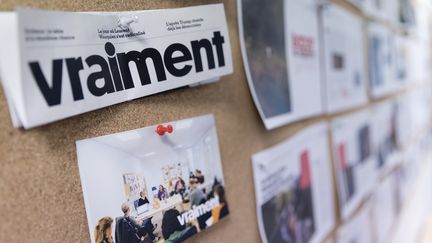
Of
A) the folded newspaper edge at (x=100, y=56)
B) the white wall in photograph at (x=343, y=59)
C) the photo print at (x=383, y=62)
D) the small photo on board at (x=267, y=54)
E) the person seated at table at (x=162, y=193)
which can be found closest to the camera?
the folded newspaper edge at (x=100, y=56)

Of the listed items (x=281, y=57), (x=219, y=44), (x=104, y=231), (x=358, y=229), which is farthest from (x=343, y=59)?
(x=104, y=231)

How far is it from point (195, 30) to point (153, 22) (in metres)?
0.06

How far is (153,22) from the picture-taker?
0.39 meters

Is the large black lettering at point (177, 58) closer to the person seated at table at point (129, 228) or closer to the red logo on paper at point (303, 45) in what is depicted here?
the person seated at table at point (129, 228)

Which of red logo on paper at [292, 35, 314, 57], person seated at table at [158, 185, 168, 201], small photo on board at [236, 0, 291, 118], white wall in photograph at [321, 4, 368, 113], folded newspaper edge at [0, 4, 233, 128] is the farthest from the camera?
white wall in photograph at [321, 4, 368, 113]

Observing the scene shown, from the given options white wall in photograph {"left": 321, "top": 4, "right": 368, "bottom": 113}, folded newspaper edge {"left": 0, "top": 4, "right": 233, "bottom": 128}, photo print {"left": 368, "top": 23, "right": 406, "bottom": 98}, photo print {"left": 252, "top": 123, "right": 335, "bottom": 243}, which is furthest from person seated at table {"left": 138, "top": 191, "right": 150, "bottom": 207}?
photo print {"left": 368, "top": 23, "right": 406, "bottom": 98}

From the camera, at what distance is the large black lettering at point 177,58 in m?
0.40

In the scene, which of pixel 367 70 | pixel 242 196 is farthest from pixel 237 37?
pixel 367 70

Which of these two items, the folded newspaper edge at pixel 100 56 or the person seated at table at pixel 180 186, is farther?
the person seated at table at pixel 180 186

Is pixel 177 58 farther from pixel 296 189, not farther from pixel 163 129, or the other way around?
pixel 296 189

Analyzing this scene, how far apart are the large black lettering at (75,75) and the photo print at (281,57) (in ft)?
0.94

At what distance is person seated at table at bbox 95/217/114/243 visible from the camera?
0.34 metres

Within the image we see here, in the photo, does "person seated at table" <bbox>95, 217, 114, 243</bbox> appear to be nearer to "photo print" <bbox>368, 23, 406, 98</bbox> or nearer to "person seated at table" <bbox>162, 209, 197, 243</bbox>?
"person seated at table" <bbox>162, 209, 197, 243</bbox>

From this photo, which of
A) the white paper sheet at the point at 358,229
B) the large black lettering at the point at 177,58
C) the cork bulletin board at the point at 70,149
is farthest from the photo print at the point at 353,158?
the large black lettering at the point at 177,58
